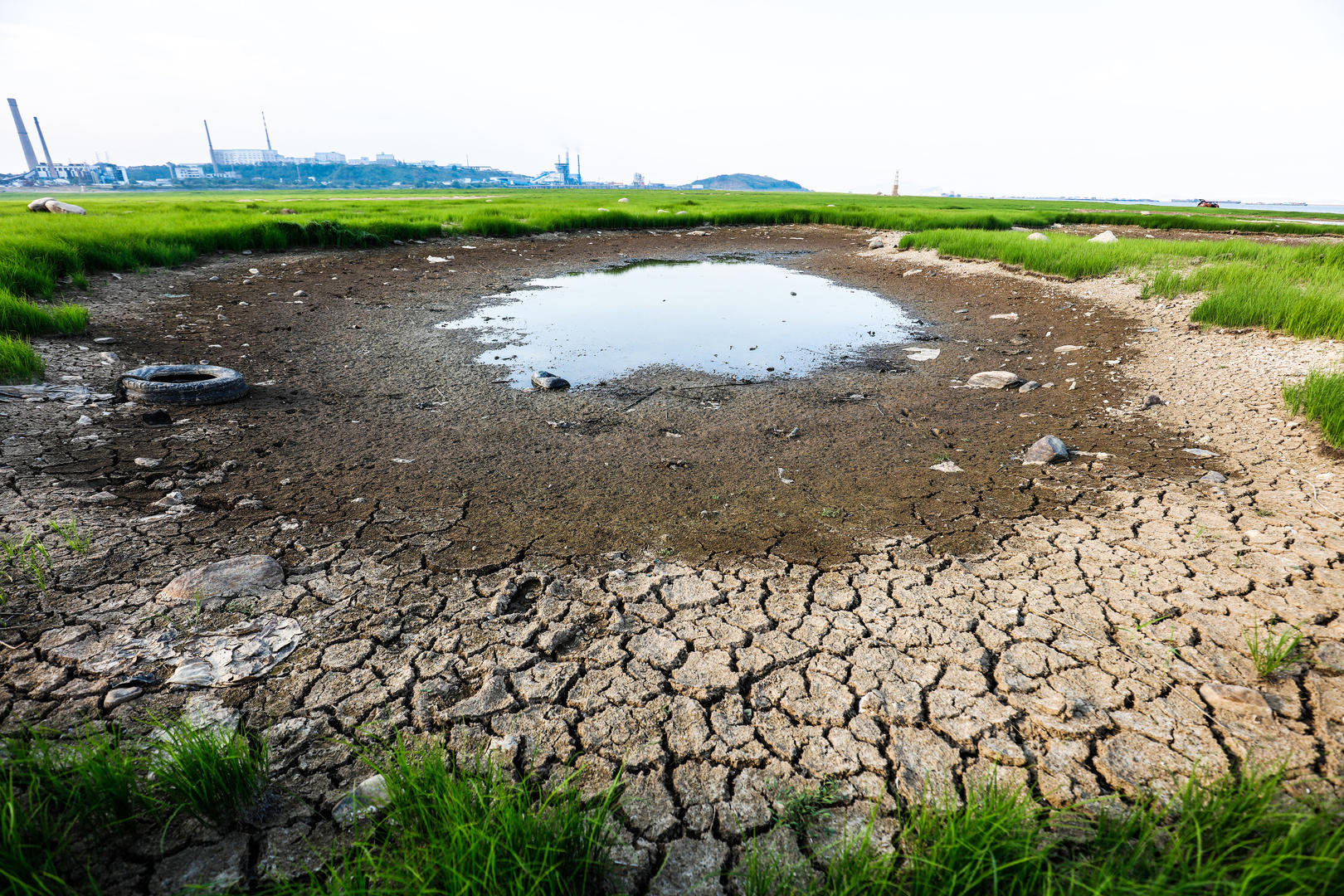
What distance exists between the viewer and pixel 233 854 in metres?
1.29

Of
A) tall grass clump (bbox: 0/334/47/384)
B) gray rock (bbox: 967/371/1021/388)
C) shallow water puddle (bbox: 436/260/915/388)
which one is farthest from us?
shallow water puddle (bbox: 436/260/915/388)

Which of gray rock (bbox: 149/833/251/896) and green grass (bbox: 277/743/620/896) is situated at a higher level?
green grass (bbox: 277/743/620/896)

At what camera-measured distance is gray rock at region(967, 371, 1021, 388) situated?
4.65 m

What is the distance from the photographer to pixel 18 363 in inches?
147

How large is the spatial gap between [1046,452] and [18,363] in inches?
253

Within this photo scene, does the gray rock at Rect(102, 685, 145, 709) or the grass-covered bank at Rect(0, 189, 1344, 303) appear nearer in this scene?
the gray rock at Rect(102, 685, 145, 709)

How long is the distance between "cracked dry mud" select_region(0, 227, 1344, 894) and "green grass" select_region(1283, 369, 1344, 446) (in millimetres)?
118

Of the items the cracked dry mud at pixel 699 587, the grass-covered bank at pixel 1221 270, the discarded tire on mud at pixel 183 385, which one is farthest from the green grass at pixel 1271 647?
the discarded tire on mud at pixel 183 385

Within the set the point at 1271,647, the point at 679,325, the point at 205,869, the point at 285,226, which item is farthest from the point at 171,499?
the point at 285,226

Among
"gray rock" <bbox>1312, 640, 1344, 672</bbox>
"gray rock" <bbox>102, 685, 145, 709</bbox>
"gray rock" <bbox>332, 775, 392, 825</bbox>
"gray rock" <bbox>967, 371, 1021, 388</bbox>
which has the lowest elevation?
"gray rock" <bbox>332, 775, 392, 825</bbox>

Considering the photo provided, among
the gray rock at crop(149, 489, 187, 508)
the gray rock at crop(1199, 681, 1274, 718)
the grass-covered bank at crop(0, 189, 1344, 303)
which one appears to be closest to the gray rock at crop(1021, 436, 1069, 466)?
the gray rock at crop(1199, 681, 1274, 718)

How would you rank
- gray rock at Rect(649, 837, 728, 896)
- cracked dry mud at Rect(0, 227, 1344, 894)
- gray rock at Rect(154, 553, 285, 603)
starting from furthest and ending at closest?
gray rock at Rect(154, 553, 285, 603), cracked dry mud at Rect(0, 227, 1344, 894), gray rock at Rect(649, 837, 728, 896)

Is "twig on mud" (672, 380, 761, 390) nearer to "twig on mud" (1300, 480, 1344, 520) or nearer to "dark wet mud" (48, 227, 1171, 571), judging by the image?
"dark wet mud" (48, 227, 1171, 571)

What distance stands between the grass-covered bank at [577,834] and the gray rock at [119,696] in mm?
144
